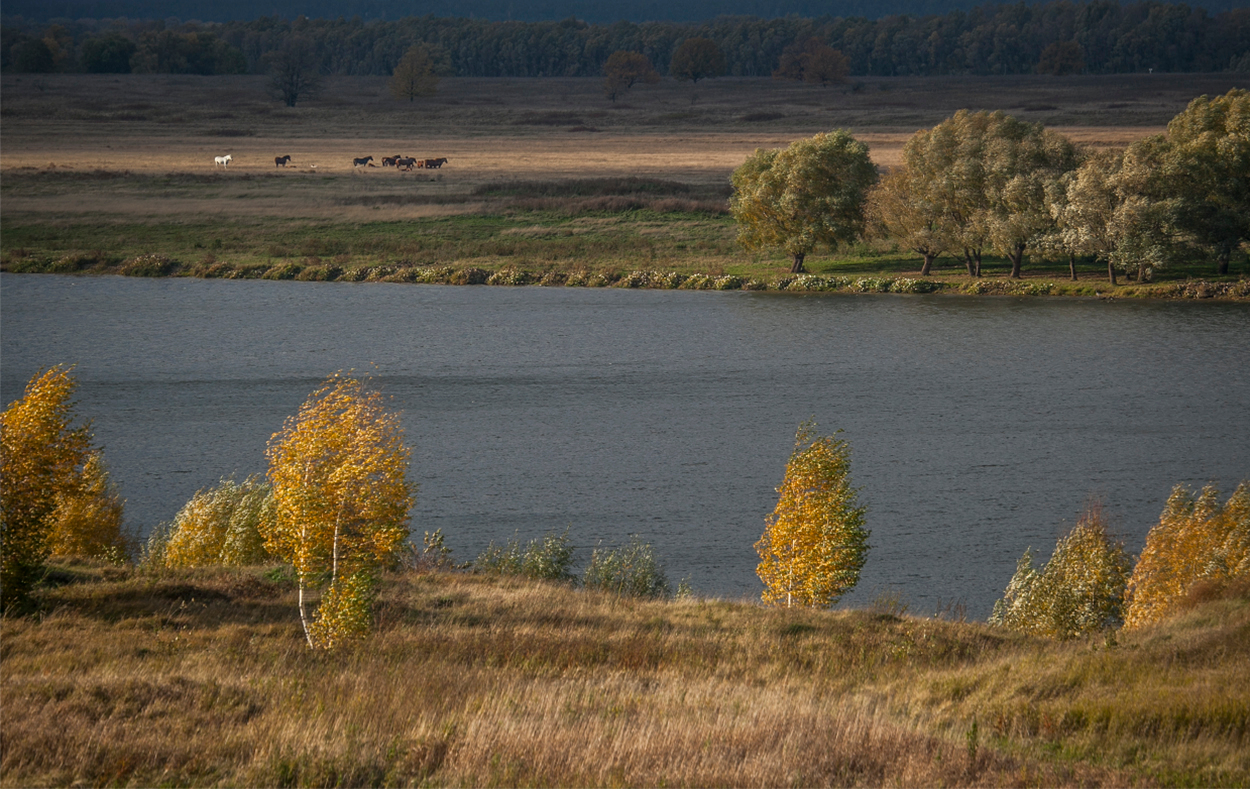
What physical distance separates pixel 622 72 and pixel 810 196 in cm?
12768

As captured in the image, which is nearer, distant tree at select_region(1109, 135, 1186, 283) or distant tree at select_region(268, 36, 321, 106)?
distant tree at select_region(1109, 135, 1186, 283)

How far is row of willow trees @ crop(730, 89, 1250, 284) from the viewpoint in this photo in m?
64.8

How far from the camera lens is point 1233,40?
198625 mm

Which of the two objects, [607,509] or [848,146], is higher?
[848,146]

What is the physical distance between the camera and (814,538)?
26453 mm

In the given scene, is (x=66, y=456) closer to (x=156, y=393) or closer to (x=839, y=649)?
(x=839, y=649)

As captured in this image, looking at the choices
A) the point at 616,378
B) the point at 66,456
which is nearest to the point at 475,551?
the point at 66,456

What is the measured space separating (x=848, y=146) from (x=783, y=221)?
251 inches

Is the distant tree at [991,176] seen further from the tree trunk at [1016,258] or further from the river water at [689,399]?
the river water at [689,399]

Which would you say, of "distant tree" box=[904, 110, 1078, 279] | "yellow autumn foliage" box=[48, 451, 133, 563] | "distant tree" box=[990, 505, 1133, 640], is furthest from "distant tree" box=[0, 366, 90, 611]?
"distant tree" box=[904, 110, 1078, 279]

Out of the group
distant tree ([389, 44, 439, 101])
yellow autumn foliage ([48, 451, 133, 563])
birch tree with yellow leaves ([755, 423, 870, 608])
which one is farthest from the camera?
distant tree ([389, 44, 439, 101])

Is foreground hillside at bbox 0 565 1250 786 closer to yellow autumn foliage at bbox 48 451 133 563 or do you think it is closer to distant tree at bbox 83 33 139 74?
yellow autumn foliage at bbox 48 451 133 563

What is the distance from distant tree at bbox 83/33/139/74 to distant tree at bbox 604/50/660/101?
3099 inches

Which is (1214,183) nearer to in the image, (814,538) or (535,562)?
(814,538)
